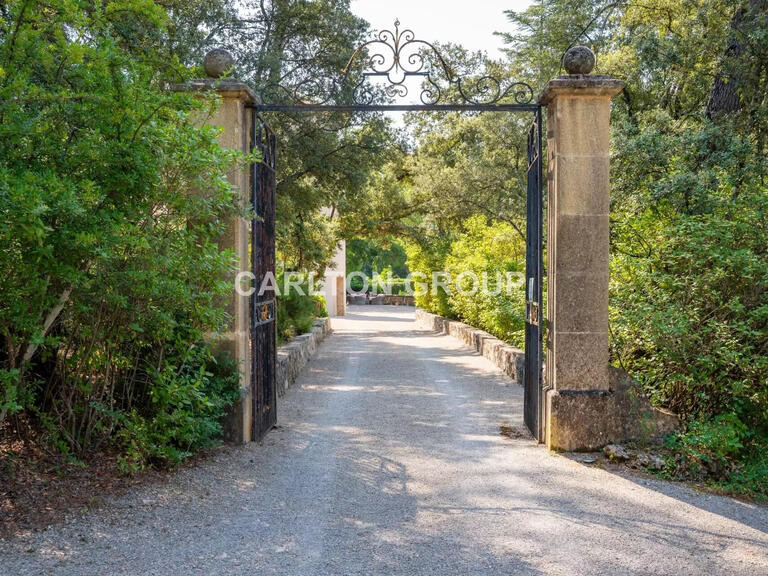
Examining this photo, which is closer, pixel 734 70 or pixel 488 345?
pixel 734 70

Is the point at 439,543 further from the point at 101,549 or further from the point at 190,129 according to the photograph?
the point at 190,129

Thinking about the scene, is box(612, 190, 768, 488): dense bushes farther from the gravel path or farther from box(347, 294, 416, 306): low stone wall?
box(347, 294, 416, 306): low stone wall

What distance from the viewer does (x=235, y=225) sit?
235 inches

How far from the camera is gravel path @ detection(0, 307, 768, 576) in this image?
3.61 meters

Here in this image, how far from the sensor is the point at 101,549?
12.2 feet

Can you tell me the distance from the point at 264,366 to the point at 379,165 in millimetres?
6980

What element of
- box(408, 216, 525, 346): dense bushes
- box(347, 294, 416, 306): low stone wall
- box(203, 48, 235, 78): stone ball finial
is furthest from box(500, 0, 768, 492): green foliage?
box(347, 294, 416, 306): low stone wall

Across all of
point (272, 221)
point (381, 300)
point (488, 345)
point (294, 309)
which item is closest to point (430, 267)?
point (294, 309)

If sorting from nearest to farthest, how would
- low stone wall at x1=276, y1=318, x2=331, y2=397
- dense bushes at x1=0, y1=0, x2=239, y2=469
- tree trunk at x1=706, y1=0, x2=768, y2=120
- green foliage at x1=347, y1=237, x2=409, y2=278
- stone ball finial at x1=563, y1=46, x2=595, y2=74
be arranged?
1. dense bushes at x1=0, y1=0, x2=239, y2=469
2. stone ball finial at x1=563, y1=46, x2=595, y2=74
3. low stone wall at x1=276, y1=318, x2=331, y2=397
4. tree trunk at x1=706, y1=0, x2=768, y2=120
5. green foliage at x1=347, y1=237, x2=409, y2=278

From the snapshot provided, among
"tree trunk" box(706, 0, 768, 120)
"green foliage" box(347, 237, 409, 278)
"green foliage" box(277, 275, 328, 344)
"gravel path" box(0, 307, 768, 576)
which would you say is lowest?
"gravel path" box(0, 307, 768, 576)

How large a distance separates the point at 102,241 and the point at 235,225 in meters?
2.02

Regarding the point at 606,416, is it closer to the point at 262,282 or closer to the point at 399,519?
the point at 399,519

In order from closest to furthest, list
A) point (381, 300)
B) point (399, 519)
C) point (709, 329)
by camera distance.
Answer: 1. point (399, 519)
2. point (709, 329)
3. point (381, 300)

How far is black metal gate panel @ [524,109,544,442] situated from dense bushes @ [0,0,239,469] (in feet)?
9.66
